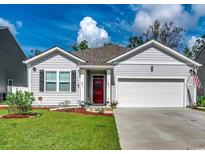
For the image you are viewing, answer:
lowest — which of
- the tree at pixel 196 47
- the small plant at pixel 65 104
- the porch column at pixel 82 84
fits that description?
the small plant at pixel 65 104

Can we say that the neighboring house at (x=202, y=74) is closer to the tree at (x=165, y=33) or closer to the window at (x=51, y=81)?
the tree at (x=165, y=33)

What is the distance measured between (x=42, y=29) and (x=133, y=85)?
43.2 ft

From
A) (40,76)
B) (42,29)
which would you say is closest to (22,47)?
(42,29)

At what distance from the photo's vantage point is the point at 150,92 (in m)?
21.4

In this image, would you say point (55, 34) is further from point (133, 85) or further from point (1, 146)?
point (1, 146)

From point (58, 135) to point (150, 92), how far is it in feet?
41.8

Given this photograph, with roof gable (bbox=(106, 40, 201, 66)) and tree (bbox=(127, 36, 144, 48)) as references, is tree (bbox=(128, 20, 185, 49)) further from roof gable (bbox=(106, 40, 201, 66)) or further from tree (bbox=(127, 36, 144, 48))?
roof gable (bbox=(106, 40, 201, 66))

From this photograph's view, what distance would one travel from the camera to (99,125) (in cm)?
1170

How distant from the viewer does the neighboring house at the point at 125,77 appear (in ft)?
68.3

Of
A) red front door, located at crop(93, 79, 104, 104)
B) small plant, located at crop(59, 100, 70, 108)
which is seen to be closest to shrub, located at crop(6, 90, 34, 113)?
small plant, located at crop(59, 100, 70, 108)

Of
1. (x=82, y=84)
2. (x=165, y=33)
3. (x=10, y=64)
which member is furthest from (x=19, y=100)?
(x=165, y=33)

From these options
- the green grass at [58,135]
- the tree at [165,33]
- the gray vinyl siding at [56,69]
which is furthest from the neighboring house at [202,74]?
the green grass at [58,135]

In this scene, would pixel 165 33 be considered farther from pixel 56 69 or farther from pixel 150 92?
pixel 56 69

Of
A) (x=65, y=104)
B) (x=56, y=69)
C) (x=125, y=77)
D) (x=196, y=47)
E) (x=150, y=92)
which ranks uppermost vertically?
(x=196, y=47)
